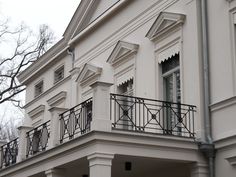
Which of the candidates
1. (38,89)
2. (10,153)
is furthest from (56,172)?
(38,89)

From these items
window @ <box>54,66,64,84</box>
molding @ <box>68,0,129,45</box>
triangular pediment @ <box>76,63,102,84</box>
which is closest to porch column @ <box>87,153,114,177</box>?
triangular pediment @ <box>76,63,102,84</box>

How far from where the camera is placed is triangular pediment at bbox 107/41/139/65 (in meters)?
14.9

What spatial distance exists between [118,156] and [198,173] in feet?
Result: 6.08

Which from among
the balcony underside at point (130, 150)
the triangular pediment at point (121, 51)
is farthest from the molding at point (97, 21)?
the balcony underside at point (130, 150)

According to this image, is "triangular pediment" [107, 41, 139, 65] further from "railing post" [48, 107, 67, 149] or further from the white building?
"railing post" [48, 107, 67, 149]

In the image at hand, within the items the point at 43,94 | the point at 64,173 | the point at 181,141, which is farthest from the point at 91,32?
the point at 181,141

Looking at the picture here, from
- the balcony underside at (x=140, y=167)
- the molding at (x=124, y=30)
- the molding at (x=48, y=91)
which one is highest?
the molding at (x=124, y=30)

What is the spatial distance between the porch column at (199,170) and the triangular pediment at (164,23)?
12.3 ft

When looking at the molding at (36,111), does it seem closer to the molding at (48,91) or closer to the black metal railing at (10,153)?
the molding at (48,91)

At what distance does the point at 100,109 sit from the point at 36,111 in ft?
40.9

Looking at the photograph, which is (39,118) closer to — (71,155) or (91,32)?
(91,32)

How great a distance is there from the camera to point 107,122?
10500mm

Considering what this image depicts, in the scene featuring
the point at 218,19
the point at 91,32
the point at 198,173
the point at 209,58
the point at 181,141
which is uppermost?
the point at 91,32

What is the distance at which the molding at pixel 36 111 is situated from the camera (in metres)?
22.1
